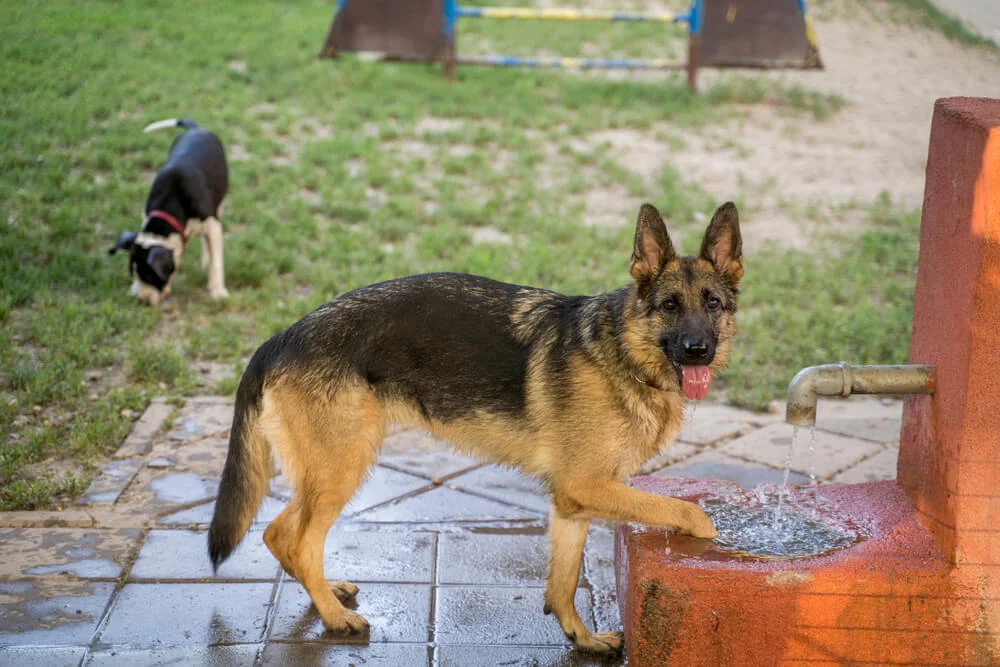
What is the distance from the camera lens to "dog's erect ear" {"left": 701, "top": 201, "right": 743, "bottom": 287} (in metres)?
4.04

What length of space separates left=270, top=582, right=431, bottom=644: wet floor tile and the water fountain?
0.90 metres

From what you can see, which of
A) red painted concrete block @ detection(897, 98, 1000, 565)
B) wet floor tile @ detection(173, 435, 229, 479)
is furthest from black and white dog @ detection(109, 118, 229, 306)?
red painted concrete block @ detection(897, 98, 1000, 565)

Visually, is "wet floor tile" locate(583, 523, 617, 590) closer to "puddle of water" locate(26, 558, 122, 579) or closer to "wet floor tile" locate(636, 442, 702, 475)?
"wet floor tile" locate(636, 442, 702, 475)

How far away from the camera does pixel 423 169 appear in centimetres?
1141

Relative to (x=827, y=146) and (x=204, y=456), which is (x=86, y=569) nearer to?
(x=204, y=456)

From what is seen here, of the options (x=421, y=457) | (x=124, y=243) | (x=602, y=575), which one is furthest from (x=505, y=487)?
(x=124, y=243)

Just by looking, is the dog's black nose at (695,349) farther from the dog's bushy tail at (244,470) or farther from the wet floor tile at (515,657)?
the dog's bushy tail at (244,470)

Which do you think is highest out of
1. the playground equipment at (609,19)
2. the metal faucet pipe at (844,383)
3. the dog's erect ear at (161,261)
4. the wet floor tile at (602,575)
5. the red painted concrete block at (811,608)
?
the playground equipment at (609,19)

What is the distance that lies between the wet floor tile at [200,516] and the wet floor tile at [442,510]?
1.45ft

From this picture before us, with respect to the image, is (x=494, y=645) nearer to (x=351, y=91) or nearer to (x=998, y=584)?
(x=998, y=584)

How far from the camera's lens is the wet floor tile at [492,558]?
471 cm

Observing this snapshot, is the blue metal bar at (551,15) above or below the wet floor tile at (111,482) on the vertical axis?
above

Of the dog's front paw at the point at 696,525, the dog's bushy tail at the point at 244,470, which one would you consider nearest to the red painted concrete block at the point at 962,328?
the dog's front paw at the point at 696,525

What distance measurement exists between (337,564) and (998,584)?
276 centimetres
